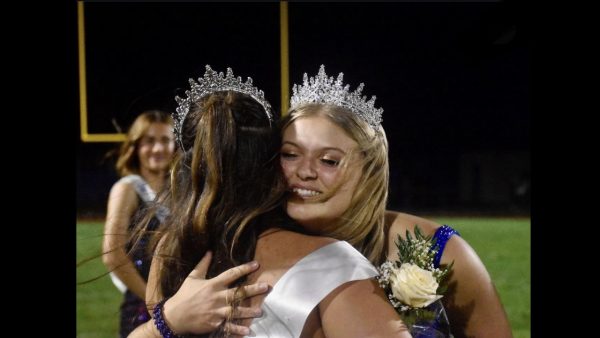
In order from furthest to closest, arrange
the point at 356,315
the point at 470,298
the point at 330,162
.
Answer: the point at 470,298, the point at 330,162, the point at 356,315

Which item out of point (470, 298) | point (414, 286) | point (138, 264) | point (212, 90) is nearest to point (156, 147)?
point (212, 90)

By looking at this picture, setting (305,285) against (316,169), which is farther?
(316,169)

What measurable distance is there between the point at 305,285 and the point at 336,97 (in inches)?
21.6

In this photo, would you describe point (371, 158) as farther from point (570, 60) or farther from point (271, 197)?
point (570, 60)

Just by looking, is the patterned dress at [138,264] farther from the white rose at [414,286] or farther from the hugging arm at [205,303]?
the white rose at [414,286]

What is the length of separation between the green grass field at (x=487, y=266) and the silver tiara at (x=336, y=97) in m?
0.39

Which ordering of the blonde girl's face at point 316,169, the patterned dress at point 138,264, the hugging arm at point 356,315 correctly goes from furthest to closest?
the patterned dress at point 138,264 < the blonde girl's face at point 316,169 < the hugging arm at point 356,315

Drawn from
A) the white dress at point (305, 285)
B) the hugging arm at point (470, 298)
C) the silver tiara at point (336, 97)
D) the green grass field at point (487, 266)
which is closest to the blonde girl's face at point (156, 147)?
the green grass field at point (487, 266)

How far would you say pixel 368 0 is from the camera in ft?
7.70

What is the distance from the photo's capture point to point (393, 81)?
7.34ft

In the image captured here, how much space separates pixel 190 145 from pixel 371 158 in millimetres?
530

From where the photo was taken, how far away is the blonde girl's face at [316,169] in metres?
2.07

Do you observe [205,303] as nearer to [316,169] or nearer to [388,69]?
[316,169]

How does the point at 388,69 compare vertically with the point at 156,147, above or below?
above
